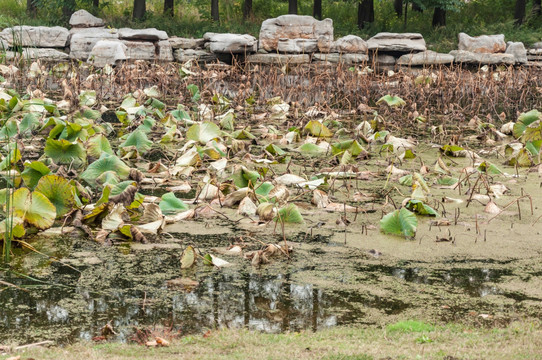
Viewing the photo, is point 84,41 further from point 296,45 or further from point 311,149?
point 311,149

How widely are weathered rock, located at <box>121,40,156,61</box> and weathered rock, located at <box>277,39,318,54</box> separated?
2.78m

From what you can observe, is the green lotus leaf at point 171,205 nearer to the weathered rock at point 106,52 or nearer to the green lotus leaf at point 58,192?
the green lotus leaf at point 58,192

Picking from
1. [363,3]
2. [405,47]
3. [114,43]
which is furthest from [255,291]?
[363,3]

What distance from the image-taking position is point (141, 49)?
1564 centimetres

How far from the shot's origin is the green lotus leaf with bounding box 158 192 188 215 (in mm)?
4426

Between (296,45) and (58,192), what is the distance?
12293mm

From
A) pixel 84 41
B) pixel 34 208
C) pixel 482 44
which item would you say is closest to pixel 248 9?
pixel 84 41

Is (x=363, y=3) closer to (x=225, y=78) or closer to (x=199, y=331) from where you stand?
(x=225, y=78)

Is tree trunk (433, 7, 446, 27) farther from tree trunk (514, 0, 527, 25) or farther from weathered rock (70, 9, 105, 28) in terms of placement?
weathered rock (70, 9, 105, 28)

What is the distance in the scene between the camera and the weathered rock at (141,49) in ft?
50.6

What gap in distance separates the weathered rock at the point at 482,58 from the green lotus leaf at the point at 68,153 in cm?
1212

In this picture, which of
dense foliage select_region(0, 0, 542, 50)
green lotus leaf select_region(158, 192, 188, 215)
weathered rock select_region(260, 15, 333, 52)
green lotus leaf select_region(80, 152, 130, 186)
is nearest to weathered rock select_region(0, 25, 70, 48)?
dense foliage select_region(0, 0, 542, 50)

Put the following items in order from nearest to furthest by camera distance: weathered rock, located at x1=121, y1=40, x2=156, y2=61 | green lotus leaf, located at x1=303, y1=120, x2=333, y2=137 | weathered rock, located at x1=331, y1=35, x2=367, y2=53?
green lotus leaf, located at x1=303, y1=120, x2=333, y2=137 → weathered rock, located at x1=121, y1=40, x2=156, y2=61 → weathered rock, located at x1=331, y1=35, x2=367, y2=53

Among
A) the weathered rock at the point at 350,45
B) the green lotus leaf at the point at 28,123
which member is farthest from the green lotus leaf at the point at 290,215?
the weathered rock at the point at 350,45
